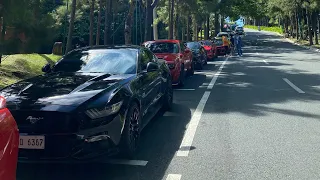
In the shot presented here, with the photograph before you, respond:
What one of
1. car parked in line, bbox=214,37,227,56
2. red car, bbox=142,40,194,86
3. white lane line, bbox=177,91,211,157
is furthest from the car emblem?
car parked in line, bbox=214,37,227,56

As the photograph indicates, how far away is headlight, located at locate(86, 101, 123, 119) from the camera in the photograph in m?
4.68

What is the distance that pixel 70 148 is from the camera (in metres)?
4.52

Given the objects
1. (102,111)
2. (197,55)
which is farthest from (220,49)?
(102,111)

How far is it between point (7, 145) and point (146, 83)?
3.74 meters

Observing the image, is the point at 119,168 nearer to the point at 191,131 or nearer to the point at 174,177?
the point at 174,177

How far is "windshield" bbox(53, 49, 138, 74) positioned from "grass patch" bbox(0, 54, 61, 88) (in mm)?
5393

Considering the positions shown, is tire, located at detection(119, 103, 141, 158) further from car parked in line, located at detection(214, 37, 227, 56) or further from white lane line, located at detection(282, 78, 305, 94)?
car parked in line, located at detection(214, 37, 227, 56)

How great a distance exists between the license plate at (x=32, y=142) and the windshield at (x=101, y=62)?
2123 mm

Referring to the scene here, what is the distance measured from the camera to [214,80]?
Result: 14.3 metres

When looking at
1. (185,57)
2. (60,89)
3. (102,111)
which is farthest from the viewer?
(185,57)

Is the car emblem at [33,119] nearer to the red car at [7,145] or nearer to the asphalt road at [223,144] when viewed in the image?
the asphalt road at [223,144]

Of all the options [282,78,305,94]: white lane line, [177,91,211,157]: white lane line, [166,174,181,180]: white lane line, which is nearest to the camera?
[166,174,181,180]: white lane line

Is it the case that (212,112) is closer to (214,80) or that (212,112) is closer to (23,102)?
(23,102)

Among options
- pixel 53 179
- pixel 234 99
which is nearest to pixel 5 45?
pixel 234 99
